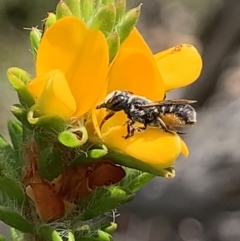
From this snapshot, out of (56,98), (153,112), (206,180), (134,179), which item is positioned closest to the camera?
(56,98)

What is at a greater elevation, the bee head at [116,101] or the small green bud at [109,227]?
the bee head at [116,101]

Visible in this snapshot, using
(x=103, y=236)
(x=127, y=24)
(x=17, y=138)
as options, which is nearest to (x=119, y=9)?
(x=127, y=24)

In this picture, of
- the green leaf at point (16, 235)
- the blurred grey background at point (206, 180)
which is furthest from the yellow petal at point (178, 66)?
the blurred grey background at point (206, 180)

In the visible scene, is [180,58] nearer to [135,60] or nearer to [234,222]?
[135,60]

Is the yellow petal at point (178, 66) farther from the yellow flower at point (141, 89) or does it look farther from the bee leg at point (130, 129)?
the bee leg at point (130, 129)

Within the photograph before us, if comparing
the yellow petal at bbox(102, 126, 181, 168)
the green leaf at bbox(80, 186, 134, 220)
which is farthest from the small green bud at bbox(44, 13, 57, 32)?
the green leaf at bbox(80, 186, 134, 220)

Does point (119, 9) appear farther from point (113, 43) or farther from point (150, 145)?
point (150, 145)
